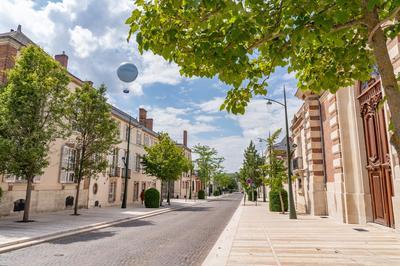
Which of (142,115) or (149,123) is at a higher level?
(142,115)

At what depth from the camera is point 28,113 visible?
15148 millimetres

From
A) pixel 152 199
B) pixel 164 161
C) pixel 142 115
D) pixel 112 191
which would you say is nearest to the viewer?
pixel 152 199

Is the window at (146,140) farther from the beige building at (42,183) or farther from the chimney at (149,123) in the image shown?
the beige building at (42,183)

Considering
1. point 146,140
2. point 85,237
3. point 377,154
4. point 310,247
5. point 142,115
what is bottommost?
point 85,237

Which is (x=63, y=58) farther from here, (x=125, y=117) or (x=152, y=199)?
(x=152, y=199)

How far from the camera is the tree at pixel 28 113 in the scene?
14.5 meters

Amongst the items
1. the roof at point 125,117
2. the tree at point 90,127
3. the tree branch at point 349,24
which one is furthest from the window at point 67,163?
the tree branch at point 349,24

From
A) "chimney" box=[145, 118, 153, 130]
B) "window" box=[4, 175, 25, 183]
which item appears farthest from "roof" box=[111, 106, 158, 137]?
"window" box=[4, 175, 25, 183]

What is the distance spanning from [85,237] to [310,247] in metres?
7.87

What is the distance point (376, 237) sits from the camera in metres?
9.77

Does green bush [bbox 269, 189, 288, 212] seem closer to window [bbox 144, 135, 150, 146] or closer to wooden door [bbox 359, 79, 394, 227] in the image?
wooden door [bbox 359, 79, 394, 227]

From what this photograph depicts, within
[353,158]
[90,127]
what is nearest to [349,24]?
[353,158]

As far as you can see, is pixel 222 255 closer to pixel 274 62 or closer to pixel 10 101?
pixel 274 62

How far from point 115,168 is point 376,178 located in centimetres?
2558
